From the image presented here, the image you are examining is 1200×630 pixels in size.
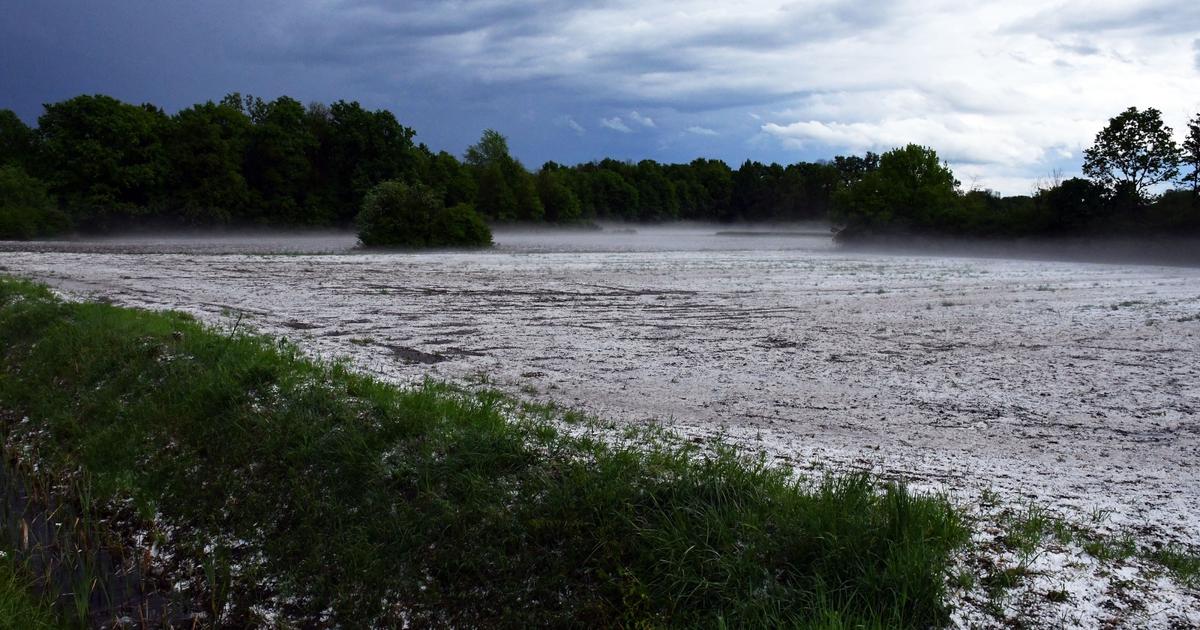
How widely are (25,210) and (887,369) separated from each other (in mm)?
52961

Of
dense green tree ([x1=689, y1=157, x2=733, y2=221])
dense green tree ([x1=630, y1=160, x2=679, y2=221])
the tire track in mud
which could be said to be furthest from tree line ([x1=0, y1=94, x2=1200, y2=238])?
dense green tree ([x1=689, y1=157, x2=733, y2=221])

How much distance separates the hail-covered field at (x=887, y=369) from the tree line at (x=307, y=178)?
27508 mm

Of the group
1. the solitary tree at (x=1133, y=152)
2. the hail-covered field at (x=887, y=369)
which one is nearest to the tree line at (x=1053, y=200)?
the solitary tree at (x=1133, y=152)

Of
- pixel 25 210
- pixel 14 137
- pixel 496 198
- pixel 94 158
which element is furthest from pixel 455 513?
pixel 496 198

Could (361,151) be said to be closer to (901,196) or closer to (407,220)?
(407,220)

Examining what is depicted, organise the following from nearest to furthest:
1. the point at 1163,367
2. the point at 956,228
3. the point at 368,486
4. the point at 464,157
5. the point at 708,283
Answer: the point at 368,486 < the point at 1163,367 < the point at 708,283 < the point at 956,228 < the point at 464,157

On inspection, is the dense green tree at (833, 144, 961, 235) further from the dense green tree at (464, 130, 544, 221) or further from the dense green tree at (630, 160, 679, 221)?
the dense green tree at (630, 160, 679, 221)

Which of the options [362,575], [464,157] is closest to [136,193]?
[464,157]

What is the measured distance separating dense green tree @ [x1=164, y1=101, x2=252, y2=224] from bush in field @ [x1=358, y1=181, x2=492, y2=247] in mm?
22720

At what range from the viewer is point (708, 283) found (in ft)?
88.3

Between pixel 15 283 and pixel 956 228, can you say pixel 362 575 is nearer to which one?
pixel 15 283

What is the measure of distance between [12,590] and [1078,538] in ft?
24.7

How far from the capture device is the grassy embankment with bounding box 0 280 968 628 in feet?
15.7

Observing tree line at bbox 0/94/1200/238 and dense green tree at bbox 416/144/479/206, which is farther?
dense green tree at bbox 416/144/479/206
